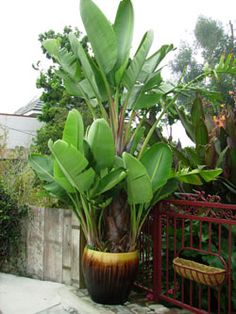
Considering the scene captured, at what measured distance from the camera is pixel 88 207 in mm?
4098

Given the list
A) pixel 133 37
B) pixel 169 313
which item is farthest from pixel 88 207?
pixel 133 37

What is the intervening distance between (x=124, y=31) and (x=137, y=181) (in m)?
1.73

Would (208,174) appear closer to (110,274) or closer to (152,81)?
(152,81)

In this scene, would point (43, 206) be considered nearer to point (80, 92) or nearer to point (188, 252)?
point (80, 92)

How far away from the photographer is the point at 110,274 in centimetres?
388

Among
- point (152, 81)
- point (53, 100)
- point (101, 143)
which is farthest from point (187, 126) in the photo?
point (53, 100)

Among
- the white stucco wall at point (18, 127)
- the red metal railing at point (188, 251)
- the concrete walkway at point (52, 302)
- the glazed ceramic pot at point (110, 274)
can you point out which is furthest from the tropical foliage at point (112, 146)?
the white stucco wall at point (18, 127)

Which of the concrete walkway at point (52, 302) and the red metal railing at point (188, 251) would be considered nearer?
the red metal railing at point (188, 251)

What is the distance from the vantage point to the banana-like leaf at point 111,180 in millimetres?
3641

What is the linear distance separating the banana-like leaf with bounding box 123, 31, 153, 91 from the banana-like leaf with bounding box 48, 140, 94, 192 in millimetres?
1112

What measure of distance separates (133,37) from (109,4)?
0.76 meters

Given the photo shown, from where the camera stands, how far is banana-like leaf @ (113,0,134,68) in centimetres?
414

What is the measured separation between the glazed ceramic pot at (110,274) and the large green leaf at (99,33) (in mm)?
2057

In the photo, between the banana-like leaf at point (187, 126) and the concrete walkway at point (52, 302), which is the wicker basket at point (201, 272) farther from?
the banana-like leaf at point (187, 126)
